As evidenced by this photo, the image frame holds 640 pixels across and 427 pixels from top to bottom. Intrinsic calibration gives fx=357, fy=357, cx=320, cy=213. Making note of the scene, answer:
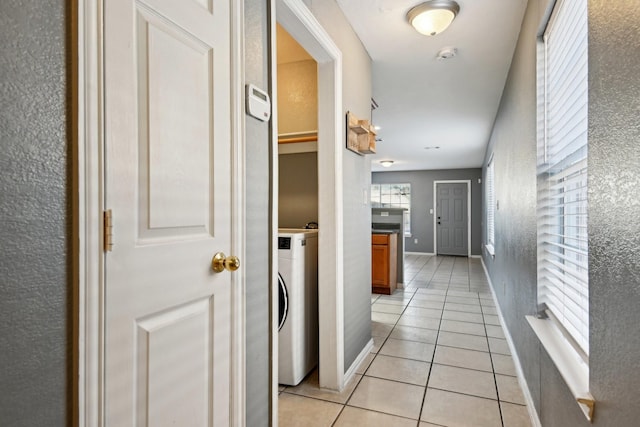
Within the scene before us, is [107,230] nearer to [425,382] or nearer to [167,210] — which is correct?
[167,210]

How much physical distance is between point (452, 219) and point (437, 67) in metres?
7.24

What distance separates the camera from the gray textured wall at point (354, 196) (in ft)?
7.47

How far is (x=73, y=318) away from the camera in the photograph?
70cm

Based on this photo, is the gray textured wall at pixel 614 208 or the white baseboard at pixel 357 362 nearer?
the gray textured wall at pixel 614 208

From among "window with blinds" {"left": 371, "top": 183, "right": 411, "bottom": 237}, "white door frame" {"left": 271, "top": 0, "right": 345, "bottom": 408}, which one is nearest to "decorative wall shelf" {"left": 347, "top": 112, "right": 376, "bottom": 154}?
"white door frame" {"left": 271, "top": 0, "right": 345, "bottom": 408}

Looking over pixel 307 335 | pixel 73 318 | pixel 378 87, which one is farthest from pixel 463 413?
pixel 378 87

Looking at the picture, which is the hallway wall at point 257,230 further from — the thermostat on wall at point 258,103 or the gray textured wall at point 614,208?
the gray textured wall at point 614,208

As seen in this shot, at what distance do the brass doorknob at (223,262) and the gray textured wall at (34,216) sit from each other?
1.43 ft

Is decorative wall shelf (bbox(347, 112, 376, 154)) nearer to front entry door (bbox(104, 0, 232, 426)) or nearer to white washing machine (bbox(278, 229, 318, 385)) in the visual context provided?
white washing machine (bbox(278, 229, 318, 385))

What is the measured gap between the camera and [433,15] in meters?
2.12

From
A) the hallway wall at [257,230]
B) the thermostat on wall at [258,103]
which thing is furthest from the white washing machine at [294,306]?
the thermostat on wall at [258,103]

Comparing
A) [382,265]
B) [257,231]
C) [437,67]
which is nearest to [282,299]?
[257,231]

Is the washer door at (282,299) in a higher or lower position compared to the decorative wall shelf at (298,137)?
lower

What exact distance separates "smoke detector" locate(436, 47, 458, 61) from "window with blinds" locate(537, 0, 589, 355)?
0.97 m
